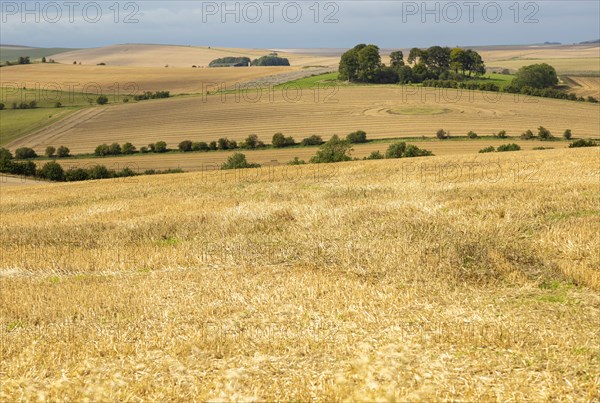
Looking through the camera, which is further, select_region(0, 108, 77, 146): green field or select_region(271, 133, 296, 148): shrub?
select_region(0, 108, 77, 146): green field

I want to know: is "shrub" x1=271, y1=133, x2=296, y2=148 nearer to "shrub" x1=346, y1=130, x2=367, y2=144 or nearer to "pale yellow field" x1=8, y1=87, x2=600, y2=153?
"pale yellow field" x1=8, y1=87, x2=600, y2=153

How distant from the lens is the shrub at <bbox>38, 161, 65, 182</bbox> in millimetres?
65750

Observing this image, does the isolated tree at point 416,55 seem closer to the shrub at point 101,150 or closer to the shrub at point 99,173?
the shrub at point 101,150

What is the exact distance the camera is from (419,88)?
119 m

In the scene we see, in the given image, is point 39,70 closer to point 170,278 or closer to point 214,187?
point 214,187

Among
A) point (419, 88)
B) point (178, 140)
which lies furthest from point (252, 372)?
point (419, 88)

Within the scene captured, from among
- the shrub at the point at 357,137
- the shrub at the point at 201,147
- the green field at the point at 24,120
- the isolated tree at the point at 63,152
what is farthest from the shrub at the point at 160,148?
the shrub at the point at 357,137

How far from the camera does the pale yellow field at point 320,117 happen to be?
83.9m

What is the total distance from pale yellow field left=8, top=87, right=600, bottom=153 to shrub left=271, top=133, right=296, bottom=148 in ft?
6.74

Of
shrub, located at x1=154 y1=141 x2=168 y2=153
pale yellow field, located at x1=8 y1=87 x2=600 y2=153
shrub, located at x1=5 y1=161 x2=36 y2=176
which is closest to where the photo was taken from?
shrub, located at x1=5 y1=161 x2=36 y2=176

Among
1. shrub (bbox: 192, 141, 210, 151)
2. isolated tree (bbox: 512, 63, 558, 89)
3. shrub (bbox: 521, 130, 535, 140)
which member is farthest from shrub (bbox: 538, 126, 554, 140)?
isolated tree (bbox: 512, 63, 558, 89)

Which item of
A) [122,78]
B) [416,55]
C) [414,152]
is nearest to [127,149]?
[414,152]

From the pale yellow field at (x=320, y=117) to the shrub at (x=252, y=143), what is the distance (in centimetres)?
283

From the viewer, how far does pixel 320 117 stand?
9550cm
